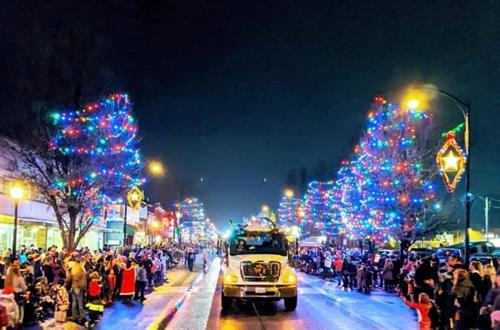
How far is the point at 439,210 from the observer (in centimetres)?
4431

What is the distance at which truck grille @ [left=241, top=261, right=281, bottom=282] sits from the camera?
20.4 metres

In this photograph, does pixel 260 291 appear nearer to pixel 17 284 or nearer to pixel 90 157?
pixel 17 284

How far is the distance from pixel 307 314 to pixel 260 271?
2274 millimetres

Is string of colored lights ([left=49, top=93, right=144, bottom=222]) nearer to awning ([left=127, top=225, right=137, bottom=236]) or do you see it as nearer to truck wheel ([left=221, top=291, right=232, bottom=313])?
truck wheel ([left=221, top=291, right=232, bottom=313])

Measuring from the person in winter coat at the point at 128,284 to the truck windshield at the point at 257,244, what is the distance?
160 inches

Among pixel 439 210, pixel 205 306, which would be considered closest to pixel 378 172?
pixel 439 210

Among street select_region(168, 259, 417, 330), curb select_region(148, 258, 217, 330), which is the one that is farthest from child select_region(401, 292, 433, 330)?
curb select_region(148, 258, 217, 330)

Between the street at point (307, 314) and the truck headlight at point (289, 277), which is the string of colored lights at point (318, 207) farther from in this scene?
the truck headlight at point (289, 277)

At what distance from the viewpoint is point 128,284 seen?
22656 millimetres

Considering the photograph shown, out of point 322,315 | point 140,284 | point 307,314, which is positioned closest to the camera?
point 322,315

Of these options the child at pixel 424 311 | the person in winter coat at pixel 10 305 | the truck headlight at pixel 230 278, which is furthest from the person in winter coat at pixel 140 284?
the child at pixel 424 311

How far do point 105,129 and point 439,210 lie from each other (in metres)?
26.0

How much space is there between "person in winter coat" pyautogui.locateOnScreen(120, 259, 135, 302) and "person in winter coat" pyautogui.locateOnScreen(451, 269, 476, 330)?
1301cm

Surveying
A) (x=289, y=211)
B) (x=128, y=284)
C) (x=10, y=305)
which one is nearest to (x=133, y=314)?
(x=128, y=284)
